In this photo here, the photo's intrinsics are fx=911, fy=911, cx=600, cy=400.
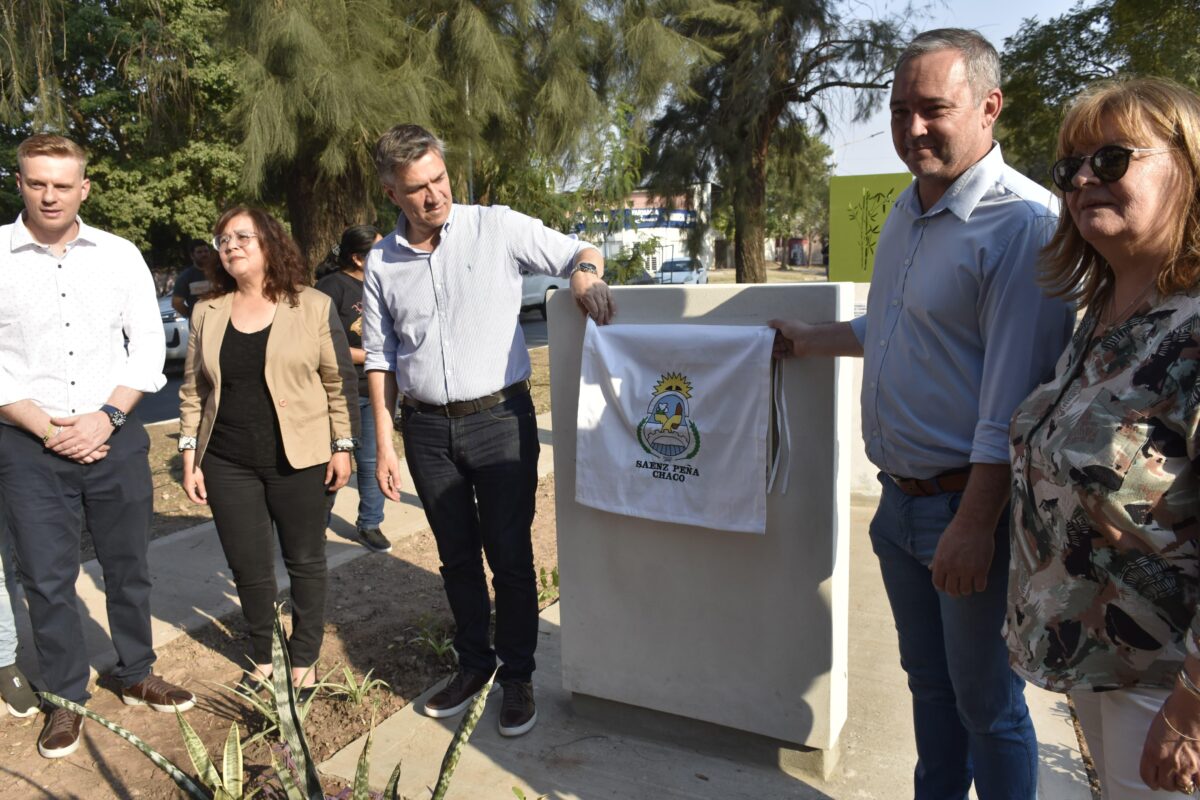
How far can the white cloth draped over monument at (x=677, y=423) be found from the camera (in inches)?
105

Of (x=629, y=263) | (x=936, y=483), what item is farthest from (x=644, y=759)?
(x=629, y=263)

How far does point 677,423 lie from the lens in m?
2.84

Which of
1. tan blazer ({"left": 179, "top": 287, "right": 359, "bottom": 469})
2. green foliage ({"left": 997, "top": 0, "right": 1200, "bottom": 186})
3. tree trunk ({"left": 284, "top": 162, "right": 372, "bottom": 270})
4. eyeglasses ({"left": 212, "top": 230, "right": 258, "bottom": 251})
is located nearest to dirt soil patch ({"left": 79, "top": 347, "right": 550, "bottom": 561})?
tan blazer ({"left": 179, "top": 287, "right": 359, "bottom": 469})

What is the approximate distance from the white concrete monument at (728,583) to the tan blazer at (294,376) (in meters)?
1.01

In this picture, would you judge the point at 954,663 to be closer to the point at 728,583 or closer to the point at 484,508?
the point at 728,583

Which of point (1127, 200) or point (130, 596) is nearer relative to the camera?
point (1127, 200)

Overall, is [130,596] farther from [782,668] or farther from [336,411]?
[782,668]

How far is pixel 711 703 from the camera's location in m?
2.93

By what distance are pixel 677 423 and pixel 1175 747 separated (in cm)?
161

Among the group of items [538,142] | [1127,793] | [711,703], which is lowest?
[711,703]

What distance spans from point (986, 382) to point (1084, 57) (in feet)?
57.1

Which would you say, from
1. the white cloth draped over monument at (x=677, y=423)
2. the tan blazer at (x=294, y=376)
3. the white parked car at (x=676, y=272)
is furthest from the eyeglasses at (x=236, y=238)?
the white parked car at (x=676, y=272)

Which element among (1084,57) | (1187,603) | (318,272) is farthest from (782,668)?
(1084,57)

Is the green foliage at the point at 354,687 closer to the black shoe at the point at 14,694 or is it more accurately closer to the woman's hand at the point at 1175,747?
the black shoe at the point at 14,694
